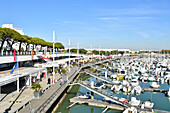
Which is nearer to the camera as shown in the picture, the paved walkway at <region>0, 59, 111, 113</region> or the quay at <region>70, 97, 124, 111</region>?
the paved walkway at <region>0, 59, 111, 113</region>

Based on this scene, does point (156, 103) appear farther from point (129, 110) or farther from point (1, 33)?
point (1, 33)

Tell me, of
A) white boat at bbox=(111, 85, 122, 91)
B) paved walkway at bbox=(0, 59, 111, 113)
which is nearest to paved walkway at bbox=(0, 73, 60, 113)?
paved walkway at bbox=(0, 59, 111, 113)

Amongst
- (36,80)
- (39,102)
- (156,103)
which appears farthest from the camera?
(36,80)

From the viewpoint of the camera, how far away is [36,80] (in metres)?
28.5

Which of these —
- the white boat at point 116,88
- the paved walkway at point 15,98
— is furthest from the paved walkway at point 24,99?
the white boat at point 116,88

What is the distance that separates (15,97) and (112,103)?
461 inches

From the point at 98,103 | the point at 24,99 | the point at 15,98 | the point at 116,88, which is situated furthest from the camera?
the point at 116,88

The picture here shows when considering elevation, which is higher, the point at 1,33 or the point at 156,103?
the point at 1,33

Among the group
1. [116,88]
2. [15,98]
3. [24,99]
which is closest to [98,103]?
[24,99]

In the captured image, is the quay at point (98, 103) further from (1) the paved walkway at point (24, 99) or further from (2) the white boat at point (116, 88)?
(2) the white boat at point (116, 88)

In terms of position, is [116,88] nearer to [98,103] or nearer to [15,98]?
[98,103]

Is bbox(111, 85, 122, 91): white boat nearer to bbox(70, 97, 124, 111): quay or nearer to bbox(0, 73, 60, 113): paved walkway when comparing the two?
bbox(70, 97, 124, 111): quay

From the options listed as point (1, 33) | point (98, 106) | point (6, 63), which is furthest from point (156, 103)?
point (1, 33)

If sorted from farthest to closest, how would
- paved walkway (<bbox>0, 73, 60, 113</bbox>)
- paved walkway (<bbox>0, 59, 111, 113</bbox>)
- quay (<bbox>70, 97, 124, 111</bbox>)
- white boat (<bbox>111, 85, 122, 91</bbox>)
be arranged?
white boat (<bbox>111, 85, 122, 91</bbox>) → quay (<bbox>70, 97, 124, 111</bbox>) → paved walkway (<bbox>0, 73, 60, 113</bbox>) → paved walkway (<bbox>0, 59, 111, 113</bbox>)
